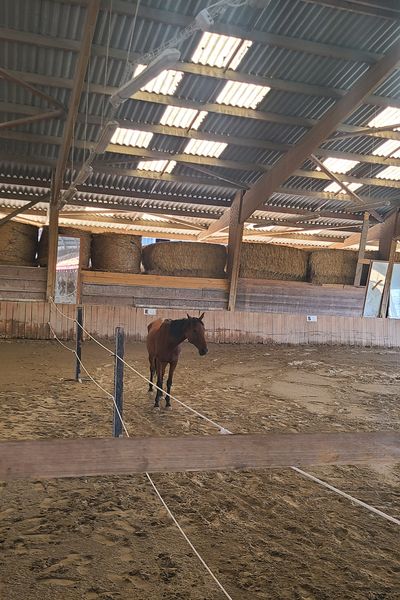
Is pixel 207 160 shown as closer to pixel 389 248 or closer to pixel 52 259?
pixel 52 259

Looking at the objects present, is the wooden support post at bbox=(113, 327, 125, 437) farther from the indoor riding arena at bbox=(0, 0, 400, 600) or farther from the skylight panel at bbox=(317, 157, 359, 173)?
the skylight panel at bbox=(317, 157, 359, 173)

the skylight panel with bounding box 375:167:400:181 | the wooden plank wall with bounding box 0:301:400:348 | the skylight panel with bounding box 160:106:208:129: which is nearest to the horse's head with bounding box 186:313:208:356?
the skylight panel with bounding box 160:106:208:129

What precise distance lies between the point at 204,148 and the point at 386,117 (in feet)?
14.6

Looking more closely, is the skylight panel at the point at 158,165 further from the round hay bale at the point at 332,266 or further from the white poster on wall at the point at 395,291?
the white poster on wall at the point at 395,291

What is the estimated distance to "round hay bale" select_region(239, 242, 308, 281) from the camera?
50.9 ft

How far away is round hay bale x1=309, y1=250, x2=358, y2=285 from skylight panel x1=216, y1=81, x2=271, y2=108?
23.5 feet

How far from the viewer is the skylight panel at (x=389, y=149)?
1195cm

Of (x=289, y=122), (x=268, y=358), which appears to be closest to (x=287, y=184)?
(x=289, y=122)

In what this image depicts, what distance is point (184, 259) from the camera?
14.9 meters

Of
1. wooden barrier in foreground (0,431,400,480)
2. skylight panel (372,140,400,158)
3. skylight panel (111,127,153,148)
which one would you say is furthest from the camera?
skylight panel (372,140,400,158)

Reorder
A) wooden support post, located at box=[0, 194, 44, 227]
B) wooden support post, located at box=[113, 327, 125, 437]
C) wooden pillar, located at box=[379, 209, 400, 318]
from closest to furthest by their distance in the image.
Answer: wooden support post, located at box=[113, 327, 125, 437]
wooden support post, located at box=[0, 194, 44, 227]
wooden pillar, located at box=[379, 209, 400, 318]

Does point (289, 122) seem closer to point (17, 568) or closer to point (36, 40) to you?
point (36, 40)

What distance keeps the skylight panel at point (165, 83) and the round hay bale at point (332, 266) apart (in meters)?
8.53

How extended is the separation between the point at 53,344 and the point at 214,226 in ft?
24.1
